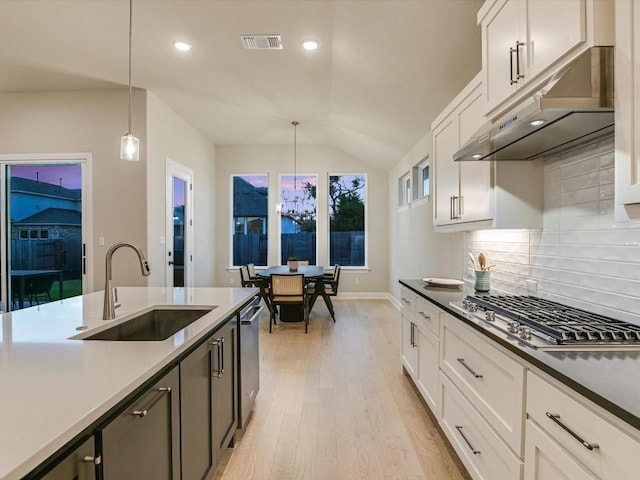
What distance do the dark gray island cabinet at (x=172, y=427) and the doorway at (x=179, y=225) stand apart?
3458mm

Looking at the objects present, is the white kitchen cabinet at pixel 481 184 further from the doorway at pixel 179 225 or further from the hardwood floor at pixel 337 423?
the doorway at pixel 179 225

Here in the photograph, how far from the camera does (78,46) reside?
11.5 feet

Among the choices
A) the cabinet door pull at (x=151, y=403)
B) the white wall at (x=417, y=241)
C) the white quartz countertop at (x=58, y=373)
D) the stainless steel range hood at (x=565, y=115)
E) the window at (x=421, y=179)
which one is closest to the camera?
the white quartz countertop at (x=58, y=373)

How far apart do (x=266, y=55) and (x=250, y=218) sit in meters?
4.24

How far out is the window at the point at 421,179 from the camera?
4.92 meters

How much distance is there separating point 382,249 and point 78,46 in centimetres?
573

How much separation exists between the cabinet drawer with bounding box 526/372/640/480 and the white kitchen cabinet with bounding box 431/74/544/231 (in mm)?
1102

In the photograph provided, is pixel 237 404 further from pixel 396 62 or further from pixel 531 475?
pixel 396 62

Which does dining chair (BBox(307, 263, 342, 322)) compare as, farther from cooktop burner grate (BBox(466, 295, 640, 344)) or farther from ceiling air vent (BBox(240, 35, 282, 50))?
cooktop burner grate (BBox(466, 295, 640, 344))

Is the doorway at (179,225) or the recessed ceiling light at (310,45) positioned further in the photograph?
the doorway at (179,225)

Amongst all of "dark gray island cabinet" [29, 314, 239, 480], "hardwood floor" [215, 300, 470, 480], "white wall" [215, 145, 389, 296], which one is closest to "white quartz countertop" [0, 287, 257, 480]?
"dark gray island cabinet" [29, 314, 239, 480]

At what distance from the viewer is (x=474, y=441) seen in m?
1.73

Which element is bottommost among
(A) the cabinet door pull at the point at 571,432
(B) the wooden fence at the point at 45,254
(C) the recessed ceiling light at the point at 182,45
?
(A) the cabinet door pull at the point at 571,432

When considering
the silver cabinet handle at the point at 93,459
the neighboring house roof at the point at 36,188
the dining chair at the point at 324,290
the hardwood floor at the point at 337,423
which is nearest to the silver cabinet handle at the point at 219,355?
the hardwood floor at the point at 337,423
